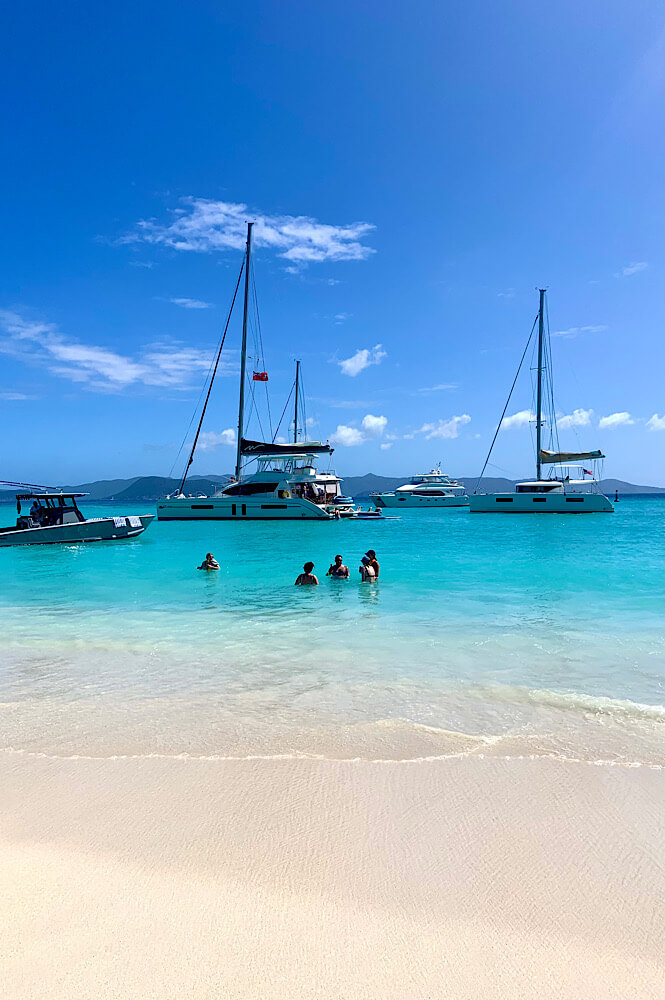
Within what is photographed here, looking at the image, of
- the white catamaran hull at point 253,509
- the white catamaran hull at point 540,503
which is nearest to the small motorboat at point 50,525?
the white catamaran hull at point 253,509

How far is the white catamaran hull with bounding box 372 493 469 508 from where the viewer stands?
80250 millimetres

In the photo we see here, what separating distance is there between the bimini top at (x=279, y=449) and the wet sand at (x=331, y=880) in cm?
4430

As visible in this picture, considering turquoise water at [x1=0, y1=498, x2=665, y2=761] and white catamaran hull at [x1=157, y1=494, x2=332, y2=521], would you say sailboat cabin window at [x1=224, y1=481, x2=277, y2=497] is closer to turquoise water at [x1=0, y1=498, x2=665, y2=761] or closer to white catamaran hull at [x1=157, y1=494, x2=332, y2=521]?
white catamaran hull at [x1=157, y1=494, x2=332, y2=521]

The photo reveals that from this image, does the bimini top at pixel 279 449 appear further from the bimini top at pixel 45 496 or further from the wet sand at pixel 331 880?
the wet sand at pixel 331 880

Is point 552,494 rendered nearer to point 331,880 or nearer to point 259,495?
point 259,495

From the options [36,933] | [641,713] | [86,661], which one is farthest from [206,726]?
[641,713]

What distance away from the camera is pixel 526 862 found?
374 cm

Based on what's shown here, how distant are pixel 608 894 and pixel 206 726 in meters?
4.29

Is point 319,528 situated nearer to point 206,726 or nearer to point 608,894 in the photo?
point 206,726

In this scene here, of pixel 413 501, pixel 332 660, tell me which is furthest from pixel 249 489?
pixel 332 660

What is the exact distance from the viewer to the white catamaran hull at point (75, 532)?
29.6 m

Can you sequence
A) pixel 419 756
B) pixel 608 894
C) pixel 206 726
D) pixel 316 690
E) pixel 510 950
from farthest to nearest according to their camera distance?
pixel 316 690, pixel 206 726, pixel 419 756, pixel 608 894, pixel 510 950

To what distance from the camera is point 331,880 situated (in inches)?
140

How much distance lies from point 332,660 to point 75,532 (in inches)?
1017
